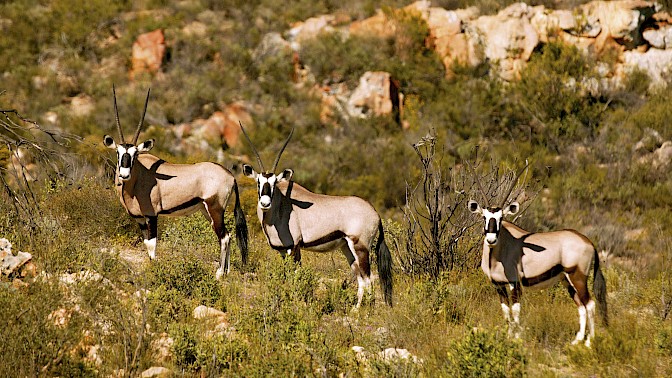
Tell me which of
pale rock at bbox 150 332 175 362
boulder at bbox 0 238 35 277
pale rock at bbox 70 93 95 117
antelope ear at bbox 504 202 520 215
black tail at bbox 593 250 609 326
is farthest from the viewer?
pale rock at bbox 70 93 95 117

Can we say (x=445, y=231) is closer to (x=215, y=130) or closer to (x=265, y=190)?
(x=265, y=190)

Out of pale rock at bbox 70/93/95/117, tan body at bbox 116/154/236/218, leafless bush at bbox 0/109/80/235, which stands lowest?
pale rock at bbox 70/93/95/117

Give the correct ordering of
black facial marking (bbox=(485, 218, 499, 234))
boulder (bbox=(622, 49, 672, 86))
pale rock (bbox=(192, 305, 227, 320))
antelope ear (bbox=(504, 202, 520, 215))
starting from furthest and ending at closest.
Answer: boulder (bbox=(622, 49, 672, 86)) < antelope ear (bbox=(504, 202, 520, 215)) < black facial marking (bbox=(485, 218, 499, 234)) < pale rock (bbox=(192, 305, 227, 320))

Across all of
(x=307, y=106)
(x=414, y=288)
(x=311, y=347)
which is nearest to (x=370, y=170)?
(x=307, y=106)

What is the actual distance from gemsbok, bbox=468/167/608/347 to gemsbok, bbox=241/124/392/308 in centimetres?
166

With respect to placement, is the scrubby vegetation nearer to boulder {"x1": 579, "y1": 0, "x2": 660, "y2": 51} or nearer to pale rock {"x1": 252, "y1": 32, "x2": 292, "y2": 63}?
pale rock {"x1": 252, "y1": 32, "x2": 292, "y2": 63}

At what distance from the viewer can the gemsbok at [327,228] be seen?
370 inches

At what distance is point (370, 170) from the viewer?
23.1 metres

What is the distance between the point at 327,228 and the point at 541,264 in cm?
267

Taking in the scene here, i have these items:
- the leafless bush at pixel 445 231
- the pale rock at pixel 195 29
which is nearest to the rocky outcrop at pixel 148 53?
the pale rock at pixel 195 29

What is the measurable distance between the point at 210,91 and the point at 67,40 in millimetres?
7123

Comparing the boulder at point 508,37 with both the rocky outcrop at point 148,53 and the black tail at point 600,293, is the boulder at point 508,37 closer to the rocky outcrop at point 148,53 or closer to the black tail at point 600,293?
the rocky outcrop at point 148,53

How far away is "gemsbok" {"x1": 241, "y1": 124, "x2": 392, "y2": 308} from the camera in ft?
30.8

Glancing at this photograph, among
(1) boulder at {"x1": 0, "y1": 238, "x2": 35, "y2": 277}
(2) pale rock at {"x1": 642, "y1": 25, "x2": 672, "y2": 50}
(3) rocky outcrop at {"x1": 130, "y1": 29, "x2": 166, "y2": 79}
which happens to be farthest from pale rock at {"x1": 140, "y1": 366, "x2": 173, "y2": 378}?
(2) pale rock at {"x1": 642, "y1": 25, "x2": 672, "y2": 50}
